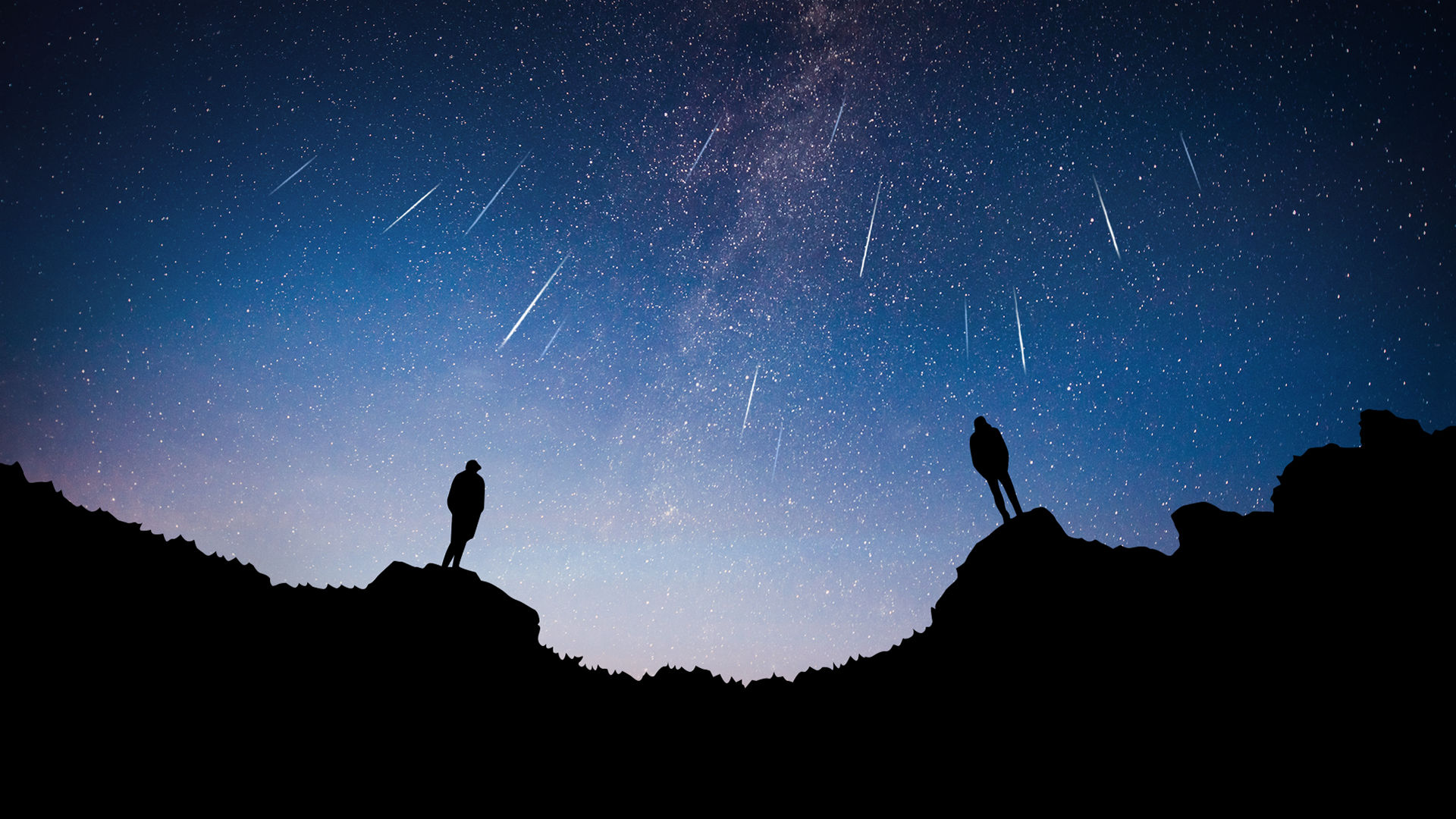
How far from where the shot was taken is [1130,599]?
11.2 m

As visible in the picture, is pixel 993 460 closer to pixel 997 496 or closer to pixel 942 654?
pixel 997 496

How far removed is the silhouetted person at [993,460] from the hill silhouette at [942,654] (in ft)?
2.41

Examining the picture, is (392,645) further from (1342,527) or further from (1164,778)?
(1342,527)

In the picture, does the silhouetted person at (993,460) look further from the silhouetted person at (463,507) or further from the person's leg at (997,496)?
the silhouetted person at (463,507)

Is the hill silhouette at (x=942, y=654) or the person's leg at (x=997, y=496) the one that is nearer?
the hill silhouette at (x=942, y=654)

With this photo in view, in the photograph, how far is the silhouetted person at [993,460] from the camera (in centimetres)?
1381

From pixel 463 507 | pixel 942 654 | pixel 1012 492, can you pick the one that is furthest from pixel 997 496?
pixel 463 507

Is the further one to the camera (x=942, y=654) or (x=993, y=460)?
(x=993, y=460)

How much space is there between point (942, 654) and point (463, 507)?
12429mm

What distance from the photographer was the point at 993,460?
45.2 ft

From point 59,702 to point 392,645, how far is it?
4.65m

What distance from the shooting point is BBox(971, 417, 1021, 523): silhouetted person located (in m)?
13.8

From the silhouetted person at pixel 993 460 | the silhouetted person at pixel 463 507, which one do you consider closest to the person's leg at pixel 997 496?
the silhouetted person at pixel 993 460

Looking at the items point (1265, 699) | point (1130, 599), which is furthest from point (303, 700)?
point (1265, 699)
